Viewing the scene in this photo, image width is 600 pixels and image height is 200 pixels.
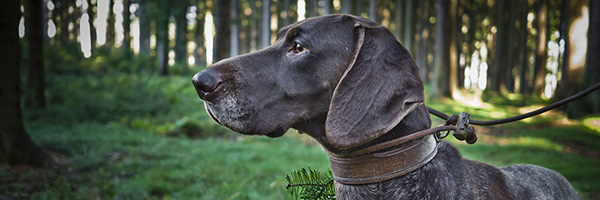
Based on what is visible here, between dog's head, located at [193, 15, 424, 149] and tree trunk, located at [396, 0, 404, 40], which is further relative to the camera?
tree trunk, located at [396, 0, 404, 40]

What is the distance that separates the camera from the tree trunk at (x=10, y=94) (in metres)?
5.77

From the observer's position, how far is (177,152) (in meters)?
8.44

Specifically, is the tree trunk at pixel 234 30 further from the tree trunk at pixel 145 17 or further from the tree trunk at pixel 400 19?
the tree trunk at pixel 400 19

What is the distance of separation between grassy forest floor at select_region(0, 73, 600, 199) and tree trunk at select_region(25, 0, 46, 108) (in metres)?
0.53

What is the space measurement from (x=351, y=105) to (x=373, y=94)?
0.12 metres

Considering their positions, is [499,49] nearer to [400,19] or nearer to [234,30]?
[400,19]

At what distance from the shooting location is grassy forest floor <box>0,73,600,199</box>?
18.0ft

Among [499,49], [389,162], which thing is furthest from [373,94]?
[499,49]

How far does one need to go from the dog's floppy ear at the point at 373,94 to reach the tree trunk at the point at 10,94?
583 cm

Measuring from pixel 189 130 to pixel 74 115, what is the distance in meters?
3.75

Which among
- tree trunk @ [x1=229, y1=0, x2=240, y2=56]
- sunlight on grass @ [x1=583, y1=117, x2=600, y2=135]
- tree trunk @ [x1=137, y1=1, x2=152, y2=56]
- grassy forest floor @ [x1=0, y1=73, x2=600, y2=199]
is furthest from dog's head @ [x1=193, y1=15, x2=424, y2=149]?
tree trunk @ [x1=229, y1=0, x2=240, y2=56]

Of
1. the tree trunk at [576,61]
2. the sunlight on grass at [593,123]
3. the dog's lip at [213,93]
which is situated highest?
the dog's lip at [213,93]

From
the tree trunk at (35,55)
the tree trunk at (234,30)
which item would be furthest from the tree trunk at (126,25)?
the tree trunk at (35,55)

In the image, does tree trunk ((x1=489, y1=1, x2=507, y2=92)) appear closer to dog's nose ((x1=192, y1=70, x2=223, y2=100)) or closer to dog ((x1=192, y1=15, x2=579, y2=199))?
dog ((x1=192, y1=15, x2=579, y2=199))
